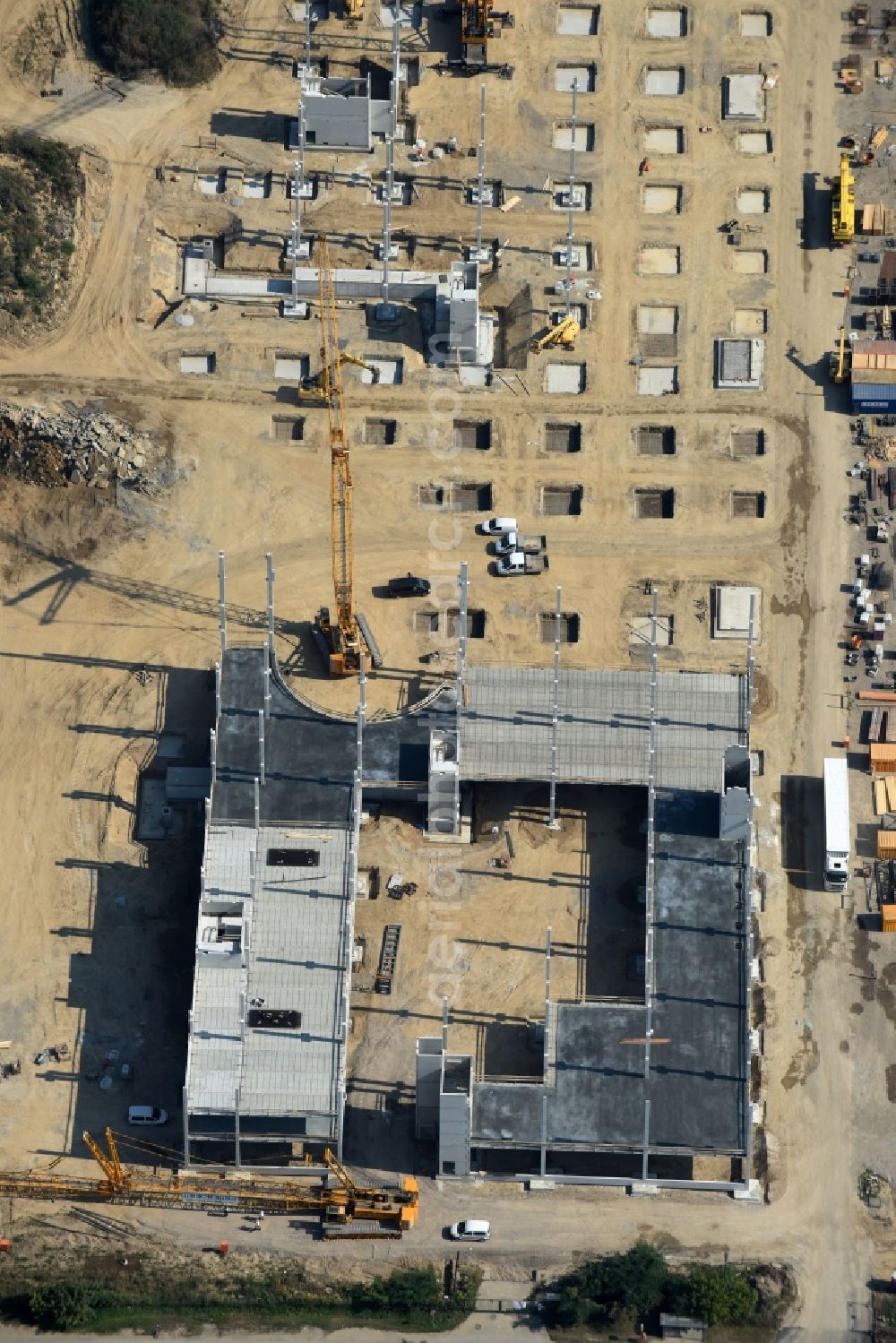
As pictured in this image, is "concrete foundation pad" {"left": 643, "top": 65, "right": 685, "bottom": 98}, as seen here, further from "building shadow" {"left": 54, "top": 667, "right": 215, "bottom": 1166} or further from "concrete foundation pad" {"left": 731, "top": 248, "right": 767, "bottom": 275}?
"building shadow" {"left": 54, "top": 667, "right": 215, "bottom": 1166}

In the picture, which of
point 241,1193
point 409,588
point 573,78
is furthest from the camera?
point 573,78

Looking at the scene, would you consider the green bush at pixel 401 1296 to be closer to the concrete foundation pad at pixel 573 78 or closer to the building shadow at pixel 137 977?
the building shadow at pixel 137 977

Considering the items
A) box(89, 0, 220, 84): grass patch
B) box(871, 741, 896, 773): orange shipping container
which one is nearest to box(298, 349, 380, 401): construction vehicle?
box(89, 0, 220, 84): grass patch

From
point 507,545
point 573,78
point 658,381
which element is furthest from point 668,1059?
point 573,78

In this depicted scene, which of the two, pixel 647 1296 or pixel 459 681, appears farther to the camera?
pixel 459 681

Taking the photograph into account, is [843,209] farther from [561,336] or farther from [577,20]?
[577,20]

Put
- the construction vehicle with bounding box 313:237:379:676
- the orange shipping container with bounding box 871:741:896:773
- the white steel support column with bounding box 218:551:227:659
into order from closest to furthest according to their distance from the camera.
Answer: the white steel support column with bounding box 218:551:227:659, the orange shipping container with bounding box 871:741:896:773, the construction vehicle with bounding box 313:237:379:676

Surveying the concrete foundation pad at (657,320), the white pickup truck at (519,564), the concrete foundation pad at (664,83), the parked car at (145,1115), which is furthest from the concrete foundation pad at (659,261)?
the parked car at (145,1115)
